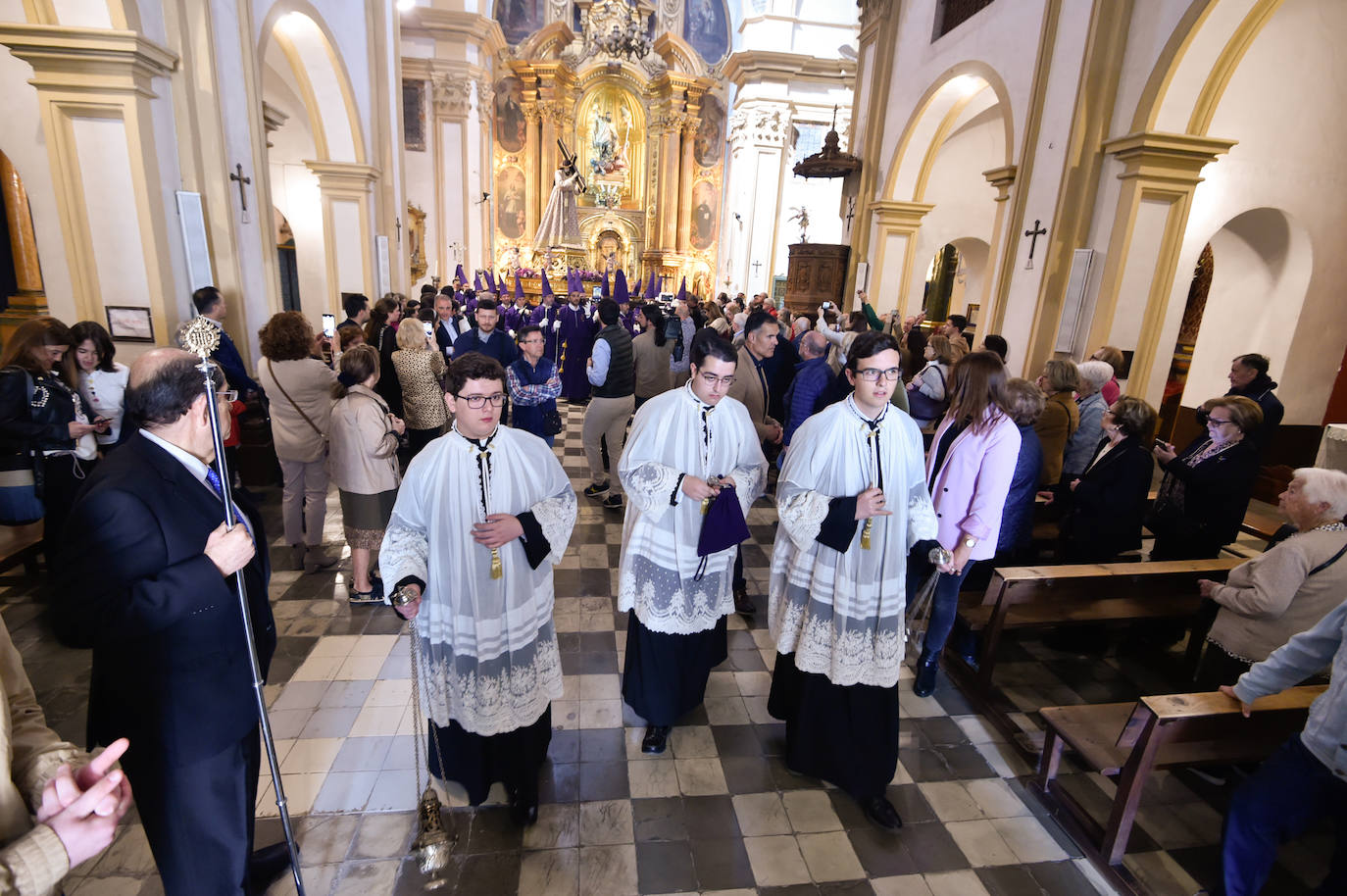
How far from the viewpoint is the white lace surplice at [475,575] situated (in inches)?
91.9

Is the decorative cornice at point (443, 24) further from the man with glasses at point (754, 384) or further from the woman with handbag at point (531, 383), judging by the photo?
the man with glasses at point (754, 384)

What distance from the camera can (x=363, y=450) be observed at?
3.91 m

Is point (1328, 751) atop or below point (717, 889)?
atop

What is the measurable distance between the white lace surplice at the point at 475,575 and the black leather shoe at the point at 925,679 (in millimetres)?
2279

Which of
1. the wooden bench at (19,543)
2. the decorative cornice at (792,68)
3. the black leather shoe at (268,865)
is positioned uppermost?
A: the decorative cornice at (792,68)

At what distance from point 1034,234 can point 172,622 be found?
27.3ft

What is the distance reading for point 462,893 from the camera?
7.81 feet

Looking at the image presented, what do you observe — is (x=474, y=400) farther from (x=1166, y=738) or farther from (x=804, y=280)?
(x=804, y=280)

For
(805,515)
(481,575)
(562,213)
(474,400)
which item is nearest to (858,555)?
(805,515)

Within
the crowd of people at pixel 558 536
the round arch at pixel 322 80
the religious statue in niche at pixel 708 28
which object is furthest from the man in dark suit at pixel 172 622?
the religious statue in niche at pixel 708 28

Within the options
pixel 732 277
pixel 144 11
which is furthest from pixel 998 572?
pixel 732 277

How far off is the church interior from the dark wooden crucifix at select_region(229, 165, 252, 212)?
0.13 feet

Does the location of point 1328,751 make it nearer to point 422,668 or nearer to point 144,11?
point 422,668

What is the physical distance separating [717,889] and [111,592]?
225cm
